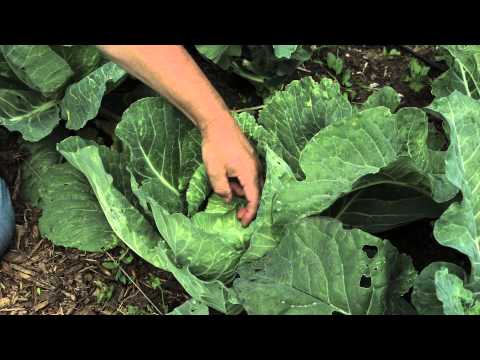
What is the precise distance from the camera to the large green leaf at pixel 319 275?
1.68m

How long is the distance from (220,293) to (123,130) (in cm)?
64

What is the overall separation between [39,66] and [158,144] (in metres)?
0.54

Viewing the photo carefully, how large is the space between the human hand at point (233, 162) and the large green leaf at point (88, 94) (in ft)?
1.58

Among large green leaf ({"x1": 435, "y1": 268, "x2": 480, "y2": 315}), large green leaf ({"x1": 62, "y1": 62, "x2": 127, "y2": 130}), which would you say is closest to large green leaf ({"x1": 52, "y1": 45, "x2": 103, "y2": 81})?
large green leaf ({"x1": 62, "y1": 62, "x2": 127, "y2": 130})

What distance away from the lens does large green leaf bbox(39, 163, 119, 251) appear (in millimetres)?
2213

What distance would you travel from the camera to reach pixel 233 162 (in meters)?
1.86

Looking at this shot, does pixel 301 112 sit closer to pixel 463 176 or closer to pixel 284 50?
pixel 284 50

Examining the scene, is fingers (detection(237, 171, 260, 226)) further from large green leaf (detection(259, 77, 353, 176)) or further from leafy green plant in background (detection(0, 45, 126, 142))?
leafy green plant in background (detection(0, 45, 126, 142))

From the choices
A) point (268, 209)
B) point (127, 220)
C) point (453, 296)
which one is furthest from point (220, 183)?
point (453, 296)

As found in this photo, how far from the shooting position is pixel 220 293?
1.75 m

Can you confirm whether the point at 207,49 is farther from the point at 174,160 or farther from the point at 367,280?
the point at 367,280

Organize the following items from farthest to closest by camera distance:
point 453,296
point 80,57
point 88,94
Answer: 1. point 80,57
2. point 88,94
3. point 453,296
